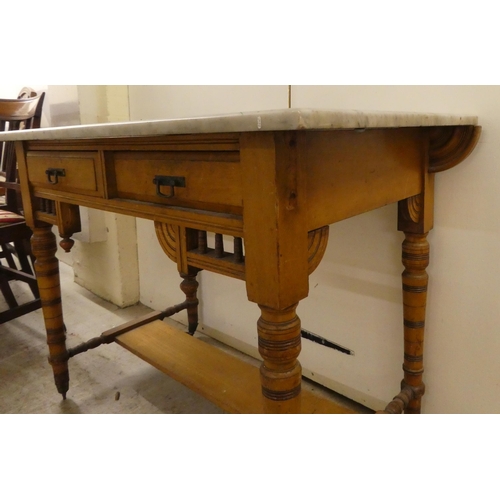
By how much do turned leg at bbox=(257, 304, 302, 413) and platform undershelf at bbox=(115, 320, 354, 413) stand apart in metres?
0.36

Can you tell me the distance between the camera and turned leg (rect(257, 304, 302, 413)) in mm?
688

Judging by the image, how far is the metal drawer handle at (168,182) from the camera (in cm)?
79

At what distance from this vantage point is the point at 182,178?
2.59 feet

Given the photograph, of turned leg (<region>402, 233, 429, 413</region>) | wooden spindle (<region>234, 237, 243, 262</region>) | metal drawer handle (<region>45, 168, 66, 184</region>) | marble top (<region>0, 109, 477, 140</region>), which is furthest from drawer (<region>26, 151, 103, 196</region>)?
turned leg (<region>402, 233, 429, 413</region>)

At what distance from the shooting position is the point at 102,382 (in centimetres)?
163

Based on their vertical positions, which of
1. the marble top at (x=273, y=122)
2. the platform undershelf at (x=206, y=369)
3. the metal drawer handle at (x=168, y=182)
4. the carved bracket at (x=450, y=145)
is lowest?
the platform undershelf at (x=206, y=369)

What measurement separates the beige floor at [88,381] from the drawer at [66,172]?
2.44ft

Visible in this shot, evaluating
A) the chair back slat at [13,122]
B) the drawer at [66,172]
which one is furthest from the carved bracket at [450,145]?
the chair back slat at [13,122]

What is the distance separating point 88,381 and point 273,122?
1.42 m

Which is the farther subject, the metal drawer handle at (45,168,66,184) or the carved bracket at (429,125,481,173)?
the metal drawer handle at (45,168,66,184)

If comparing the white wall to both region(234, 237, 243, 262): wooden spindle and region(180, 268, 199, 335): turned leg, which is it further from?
region(234, 237, 243, 262): wooden spindle

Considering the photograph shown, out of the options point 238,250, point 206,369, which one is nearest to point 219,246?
point 238,250

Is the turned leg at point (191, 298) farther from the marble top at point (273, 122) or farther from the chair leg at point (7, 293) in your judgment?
the marble top at point (273, 122)
